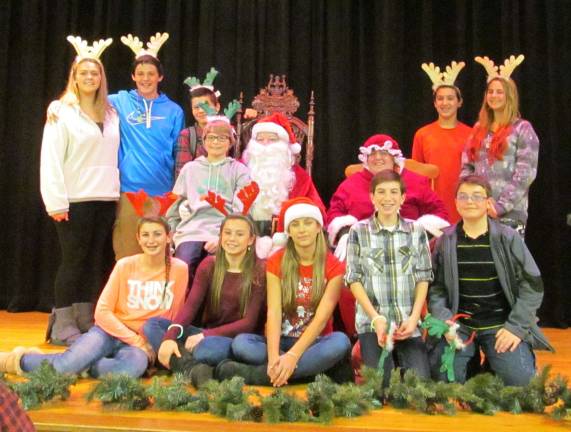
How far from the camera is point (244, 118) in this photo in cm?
475

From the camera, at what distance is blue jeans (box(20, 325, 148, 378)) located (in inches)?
115

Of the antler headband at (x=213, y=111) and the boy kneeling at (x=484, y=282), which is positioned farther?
the antler headband at (x=213, y=111)

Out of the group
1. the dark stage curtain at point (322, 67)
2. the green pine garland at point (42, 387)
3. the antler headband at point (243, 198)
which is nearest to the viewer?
the green pine garland at point (42, 387)

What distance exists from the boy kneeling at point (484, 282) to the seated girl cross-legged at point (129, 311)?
4.00ft

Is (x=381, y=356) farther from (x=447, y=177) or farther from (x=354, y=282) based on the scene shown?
(x=447, y=177)

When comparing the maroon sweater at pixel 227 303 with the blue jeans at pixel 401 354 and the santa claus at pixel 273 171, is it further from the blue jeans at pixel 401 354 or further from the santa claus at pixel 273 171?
the santa claus at pixel 273 171

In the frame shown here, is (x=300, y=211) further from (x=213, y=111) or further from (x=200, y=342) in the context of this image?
(x=213, y=111)

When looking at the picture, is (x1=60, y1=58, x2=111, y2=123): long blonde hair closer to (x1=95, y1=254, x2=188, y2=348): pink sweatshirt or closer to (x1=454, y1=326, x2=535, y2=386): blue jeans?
(x1=95, y1=254, x2=188, y2=348): pink sweatshirt

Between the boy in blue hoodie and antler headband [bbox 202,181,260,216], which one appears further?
the boy in blue hoodie

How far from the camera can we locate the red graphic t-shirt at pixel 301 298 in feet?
9.96

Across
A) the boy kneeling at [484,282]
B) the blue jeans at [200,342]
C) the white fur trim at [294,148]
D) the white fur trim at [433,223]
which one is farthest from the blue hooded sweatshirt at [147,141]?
the boy kneeling at [484,282]

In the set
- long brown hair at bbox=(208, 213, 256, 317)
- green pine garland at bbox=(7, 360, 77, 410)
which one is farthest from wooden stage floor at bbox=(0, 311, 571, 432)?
long brown hair at bbox=(208, 213, 256, 317)

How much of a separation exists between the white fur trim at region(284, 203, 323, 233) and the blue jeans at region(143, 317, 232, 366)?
612mm

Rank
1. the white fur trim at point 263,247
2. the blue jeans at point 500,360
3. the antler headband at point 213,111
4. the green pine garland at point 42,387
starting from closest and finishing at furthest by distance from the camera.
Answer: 1. the green pine garland at point 42,387
2. the blue jeans at point 500,360
3. the white fur trim at point 263,247
4. the antler headband at point 213,111
